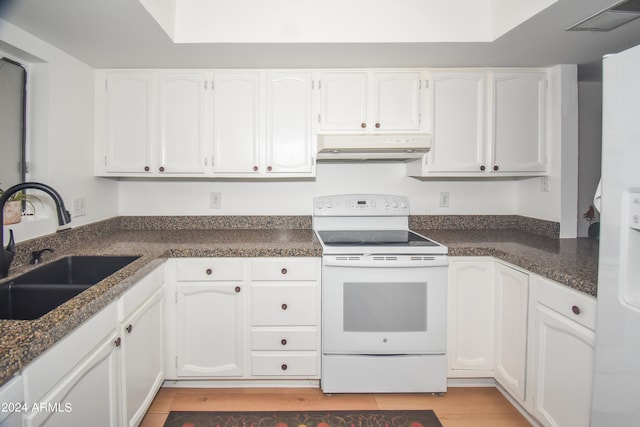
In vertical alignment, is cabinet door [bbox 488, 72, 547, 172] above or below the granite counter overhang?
above

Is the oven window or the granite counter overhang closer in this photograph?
the granite counter overhang

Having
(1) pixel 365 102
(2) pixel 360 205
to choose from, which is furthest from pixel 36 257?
(1) pixel 365 102

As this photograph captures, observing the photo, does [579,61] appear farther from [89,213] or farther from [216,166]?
[89,213]

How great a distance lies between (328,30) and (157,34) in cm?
88

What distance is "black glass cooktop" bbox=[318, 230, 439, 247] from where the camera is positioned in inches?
85.5

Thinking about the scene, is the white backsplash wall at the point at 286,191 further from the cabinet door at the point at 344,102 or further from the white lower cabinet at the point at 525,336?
A: the white lower cabinet at the point at 525,336

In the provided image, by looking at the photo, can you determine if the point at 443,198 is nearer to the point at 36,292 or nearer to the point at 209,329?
the point at 209,329

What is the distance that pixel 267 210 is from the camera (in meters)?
2.72

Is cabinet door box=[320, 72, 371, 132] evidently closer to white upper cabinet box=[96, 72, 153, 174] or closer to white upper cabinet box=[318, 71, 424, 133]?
white upper cabinet box=[318, 71, 424, 133]

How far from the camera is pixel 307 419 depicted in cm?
190

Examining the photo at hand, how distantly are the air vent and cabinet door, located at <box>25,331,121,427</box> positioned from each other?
2.46m

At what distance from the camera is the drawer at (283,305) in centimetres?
208

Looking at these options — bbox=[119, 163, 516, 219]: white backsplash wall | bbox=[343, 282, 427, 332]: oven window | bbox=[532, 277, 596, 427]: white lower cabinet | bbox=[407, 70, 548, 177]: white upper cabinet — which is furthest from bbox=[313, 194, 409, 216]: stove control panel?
bbox=[532, 277, 596, 427]: white lower cabinet

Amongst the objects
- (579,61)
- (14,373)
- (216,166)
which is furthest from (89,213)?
(579,61)
